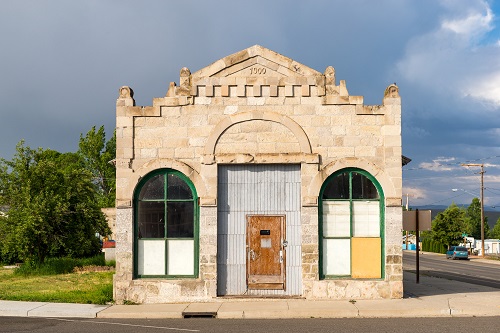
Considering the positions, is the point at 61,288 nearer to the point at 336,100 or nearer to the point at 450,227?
the point at 336,100

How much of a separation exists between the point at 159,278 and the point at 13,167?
14.1 m

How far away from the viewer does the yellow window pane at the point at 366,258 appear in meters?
16.2

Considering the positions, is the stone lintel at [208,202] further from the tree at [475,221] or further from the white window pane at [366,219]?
the tree at [475,221]

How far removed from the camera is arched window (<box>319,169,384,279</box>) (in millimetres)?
16250

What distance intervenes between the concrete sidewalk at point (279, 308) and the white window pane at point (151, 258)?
3.54 feet

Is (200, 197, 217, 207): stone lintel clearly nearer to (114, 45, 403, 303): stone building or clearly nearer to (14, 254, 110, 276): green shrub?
(114, 45, 403, 303): stone building

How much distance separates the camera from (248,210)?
16.4 metres

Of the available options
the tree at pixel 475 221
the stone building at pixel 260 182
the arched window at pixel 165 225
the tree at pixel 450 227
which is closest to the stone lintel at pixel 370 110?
the stone building at pixel 260 182

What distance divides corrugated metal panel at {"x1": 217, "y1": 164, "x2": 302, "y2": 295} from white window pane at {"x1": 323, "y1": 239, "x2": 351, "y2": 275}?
2.42 feet

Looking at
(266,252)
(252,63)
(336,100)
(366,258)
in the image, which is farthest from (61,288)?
(336,100)

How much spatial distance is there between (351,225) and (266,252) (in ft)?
8.02

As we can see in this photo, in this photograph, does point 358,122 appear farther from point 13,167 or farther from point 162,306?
point 13,167

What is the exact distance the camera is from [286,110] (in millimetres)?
16344

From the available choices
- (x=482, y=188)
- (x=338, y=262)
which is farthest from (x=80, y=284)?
(x=482, y=188)
